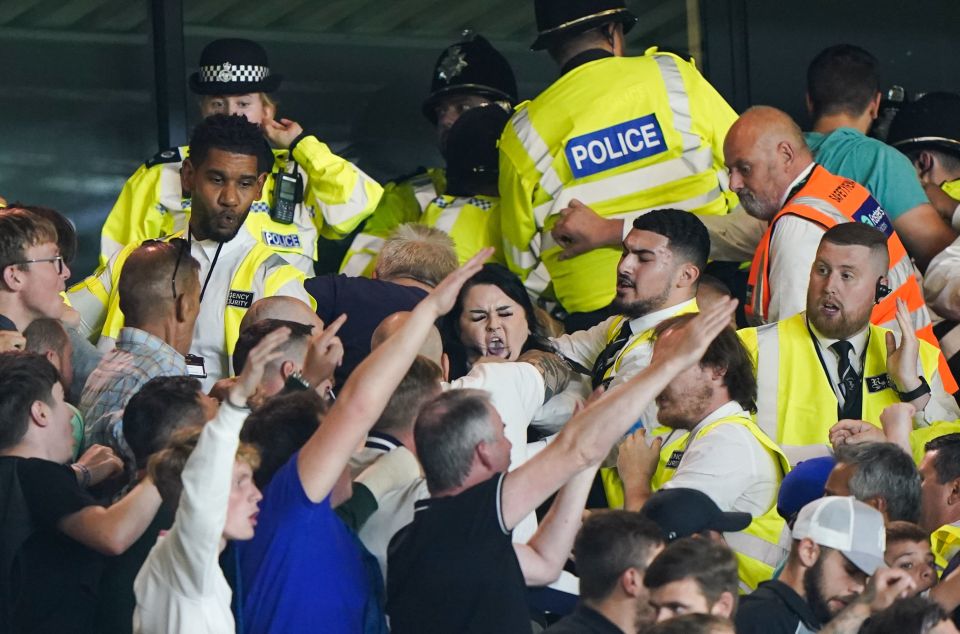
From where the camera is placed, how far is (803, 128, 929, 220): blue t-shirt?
25.2ft

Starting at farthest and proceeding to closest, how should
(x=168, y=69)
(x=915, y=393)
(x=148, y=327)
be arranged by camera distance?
(x=168, y=69) < (x=915, y=393) < (x=148, y=327)

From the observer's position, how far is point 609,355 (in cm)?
700

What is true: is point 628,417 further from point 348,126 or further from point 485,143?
point 348,126

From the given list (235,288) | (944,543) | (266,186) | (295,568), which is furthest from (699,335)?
(266,186)

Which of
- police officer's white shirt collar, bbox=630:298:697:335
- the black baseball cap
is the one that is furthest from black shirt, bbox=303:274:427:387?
the black baseball cap

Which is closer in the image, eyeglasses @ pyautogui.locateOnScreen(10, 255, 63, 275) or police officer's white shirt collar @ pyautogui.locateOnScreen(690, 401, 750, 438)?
police officer's white shirt collar @ pyautogui.locateOnScreen(690, 401, 750, 438)

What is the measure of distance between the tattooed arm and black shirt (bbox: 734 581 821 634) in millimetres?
1632

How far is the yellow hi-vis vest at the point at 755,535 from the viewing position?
19.6ft

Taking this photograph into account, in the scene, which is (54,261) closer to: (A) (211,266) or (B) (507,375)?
(A) (211,266)

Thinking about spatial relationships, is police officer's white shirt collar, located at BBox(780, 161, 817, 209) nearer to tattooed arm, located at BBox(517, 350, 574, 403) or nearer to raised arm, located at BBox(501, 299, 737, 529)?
tattooed arm, located at BBox(517, 350, 574, 403)

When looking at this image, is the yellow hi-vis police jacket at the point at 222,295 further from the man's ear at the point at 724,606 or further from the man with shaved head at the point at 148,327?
the man's ear at the point at 724,606

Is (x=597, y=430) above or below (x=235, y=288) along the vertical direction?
below

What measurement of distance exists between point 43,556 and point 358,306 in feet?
7.01

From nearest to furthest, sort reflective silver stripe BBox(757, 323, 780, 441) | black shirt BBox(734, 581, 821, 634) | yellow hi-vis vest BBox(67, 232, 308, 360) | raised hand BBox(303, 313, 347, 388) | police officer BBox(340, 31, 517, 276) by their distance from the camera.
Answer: black shirt BBox(734, 581, 821, 634), raised hand BBox(303, 313, 347, 388), reflective silver stripe BBox(757, 323, 780, 441), yellow hi-vis vest BBox(67, 232, 308, 360), police officer BBox(340, 31, 517, 276)
